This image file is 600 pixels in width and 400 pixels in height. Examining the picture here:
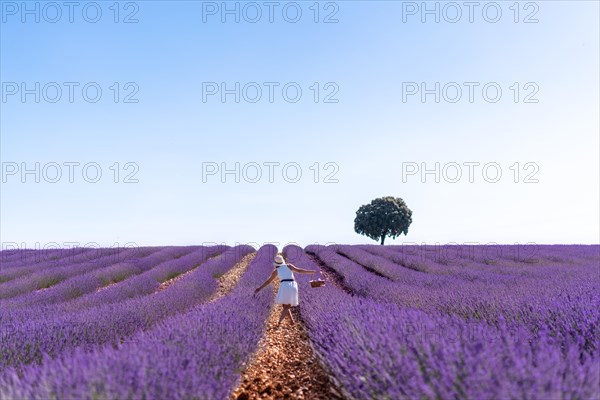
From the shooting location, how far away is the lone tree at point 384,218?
110 feet

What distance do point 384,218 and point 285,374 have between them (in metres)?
29.8

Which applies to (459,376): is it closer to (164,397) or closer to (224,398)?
(164,397)

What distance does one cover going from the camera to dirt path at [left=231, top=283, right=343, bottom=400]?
3.65 m

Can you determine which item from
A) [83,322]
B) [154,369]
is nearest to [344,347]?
[154,369]

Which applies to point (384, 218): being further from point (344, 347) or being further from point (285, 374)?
point (344, 347)

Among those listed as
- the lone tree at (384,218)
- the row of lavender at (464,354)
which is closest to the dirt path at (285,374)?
the row of lavender at (464,354)

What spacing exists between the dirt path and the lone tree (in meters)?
A: 28.1

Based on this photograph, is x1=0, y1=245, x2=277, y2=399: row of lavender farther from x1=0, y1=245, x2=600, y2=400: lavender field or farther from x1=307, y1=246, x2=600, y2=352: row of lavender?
x1=307, y1=246, x2=600, y2=352: row of lavender

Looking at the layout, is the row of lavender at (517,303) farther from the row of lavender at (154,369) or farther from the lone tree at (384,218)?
the lone tree at (384,218)

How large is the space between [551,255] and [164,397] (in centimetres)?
1649

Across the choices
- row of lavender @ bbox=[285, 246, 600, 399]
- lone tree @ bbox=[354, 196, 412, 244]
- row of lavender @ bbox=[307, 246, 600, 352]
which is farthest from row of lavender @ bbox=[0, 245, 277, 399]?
lone tree @ bbox=[354, 196, 412, 244]

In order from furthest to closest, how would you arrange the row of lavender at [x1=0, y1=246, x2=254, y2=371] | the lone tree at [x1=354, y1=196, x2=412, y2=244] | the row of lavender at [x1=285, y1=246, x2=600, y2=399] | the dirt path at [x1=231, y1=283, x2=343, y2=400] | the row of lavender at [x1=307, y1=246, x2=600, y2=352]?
the lone tree at [x1=354, y1=196, x2=412, y2=244]
the row of lavender at [x1=0, y1=246, x2=254, y2=371]
the dirt path at [x1=231, y1=283, x2=343, y2=400]
the row of lavender at [x1=307, y1=246, x2=600, y2=352]
the row of lavender at [x1=285, y1=246, x2=600, y2=399]

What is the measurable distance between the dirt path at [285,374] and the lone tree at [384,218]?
2812cm

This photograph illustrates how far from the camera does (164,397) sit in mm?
2088
